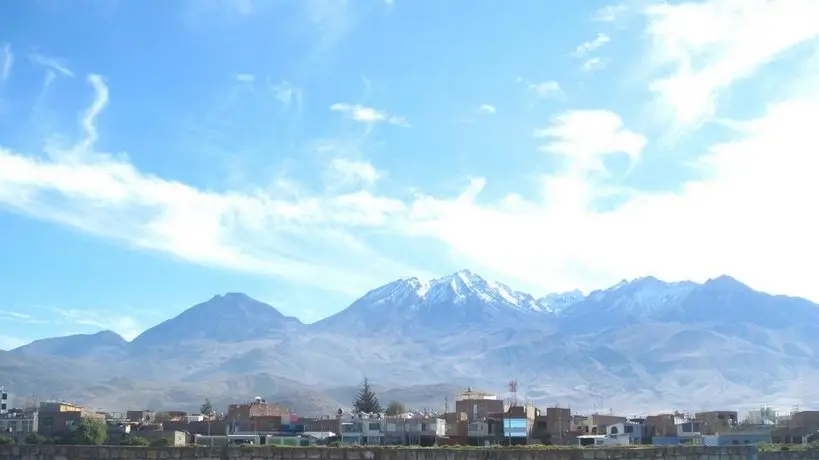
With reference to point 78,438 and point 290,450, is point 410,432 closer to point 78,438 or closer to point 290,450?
point 78,438

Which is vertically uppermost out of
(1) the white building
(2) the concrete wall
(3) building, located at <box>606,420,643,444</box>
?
(2) the concrete wall

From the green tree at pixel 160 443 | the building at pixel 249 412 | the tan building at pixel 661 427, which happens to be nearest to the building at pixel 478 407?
the tan building at pixel 661 427

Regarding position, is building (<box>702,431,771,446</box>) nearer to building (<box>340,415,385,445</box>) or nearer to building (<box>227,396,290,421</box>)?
building (<box>340,415,385,445</box>)

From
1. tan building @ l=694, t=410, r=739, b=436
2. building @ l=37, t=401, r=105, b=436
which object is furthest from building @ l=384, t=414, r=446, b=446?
building @ l=37, t=401, r=105, b=436

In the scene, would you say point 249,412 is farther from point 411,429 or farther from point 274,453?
point 274,453

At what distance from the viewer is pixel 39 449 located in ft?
65.7

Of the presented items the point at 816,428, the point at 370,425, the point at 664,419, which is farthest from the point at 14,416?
the point at 816,428

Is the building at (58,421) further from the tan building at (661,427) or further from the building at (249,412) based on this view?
the tan building at (661,427)

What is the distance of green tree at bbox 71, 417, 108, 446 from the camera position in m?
65.6

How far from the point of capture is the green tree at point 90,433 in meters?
65.6

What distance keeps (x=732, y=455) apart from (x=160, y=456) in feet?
41.4

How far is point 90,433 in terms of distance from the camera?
226 feet

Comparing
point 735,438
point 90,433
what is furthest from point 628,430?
point 90,433

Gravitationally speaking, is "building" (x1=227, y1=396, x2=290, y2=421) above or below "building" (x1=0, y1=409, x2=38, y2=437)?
above
